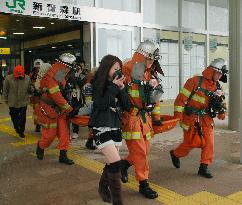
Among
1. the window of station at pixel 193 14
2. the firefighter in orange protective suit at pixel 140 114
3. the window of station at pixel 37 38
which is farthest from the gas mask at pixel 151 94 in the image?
the window of station at pixel 193 14

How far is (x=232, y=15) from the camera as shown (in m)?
9.20

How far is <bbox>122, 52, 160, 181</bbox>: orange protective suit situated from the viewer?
451cm

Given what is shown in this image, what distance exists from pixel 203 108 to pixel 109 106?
2.01 meters

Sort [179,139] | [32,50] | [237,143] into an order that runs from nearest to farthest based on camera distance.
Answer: [237,143] < [179,139] < [32,50]

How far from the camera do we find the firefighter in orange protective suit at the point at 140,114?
4.52 metres

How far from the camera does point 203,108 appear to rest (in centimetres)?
547

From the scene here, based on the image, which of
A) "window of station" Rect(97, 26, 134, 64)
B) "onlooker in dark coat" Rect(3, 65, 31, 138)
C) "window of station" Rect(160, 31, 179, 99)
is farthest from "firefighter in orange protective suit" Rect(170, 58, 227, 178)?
Result: "window of station" Rect(160, 31, 179, 99)

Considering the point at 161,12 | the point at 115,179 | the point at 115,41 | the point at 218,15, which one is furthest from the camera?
the point at 218,15

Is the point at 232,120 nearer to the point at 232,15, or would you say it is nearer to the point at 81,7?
the point at 232,15

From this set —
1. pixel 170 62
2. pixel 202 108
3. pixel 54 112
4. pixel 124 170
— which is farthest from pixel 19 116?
pixel 170 62

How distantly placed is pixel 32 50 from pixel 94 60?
32.9 ft

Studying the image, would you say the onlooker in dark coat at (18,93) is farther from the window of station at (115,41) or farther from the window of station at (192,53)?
the window of station at (192,53)

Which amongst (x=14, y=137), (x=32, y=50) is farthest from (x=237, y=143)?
(x=32, y=50)

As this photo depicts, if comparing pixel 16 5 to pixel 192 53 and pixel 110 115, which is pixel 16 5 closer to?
pixel 110 115
